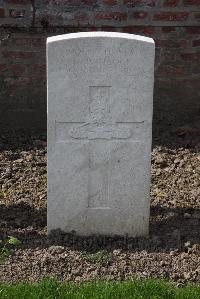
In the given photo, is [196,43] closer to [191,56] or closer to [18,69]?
[191,56]

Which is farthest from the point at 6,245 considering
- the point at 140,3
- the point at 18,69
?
the point at 140,3

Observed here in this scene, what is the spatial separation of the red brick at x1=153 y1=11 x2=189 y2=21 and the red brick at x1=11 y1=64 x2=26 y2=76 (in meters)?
1.21

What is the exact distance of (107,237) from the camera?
4336 mm

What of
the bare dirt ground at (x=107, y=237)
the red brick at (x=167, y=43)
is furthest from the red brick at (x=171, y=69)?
the bare dirt ground at (x=107, y=237)

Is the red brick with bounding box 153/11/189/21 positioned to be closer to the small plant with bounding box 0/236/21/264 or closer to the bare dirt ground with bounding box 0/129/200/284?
the bare dirt ground with bounding box 0/129/200/284

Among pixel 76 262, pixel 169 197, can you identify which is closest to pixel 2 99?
pixel 169 197

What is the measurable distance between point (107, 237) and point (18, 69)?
88.1 inches

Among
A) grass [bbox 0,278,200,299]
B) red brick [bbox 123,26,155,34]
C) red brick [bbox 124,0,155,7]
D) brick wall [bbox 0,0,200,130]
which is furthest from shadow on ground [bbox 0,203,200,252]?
red brick [bbox 124,0,155,7]

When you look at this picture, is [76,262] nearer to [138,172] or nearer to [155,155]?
[138,172]

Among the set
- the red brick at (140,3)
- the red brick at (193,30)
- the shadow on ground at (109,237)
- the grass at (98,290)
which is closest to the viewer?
the grass at (98,290)

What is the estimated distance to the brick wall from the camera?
19.3 feet

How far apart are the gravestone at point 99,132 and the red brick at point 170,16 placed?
1.97 metres

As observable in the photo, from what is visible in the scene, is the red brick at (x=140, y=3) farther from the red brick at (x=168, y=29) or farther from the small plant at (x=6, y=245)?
the small plant at (x=6, y=245)

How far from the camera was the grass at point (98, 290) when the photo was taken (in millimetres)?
3719
